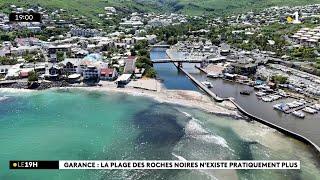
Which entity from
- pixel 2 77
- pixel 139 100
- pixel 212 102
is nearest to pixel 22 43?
pixel 2 77

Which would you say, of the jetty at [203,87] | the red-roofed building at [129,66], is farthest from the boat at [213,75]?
the red-roofed building at [129,66]

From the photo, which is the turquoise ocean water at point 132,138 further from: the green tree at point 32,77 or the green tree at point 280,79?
the green tree at point 280,79

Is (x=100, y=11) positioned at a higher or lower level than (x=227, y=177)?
higher

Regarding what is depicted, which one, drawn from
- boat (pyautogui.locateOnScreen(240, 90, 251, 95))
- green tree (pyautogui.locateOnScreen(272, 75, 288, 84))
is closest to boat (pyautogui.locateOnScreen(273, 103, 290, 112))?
boat (pyautogui.locateOnScreen(240, 90, 251, 95))

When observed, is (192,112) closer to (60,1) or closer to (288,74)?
(288,74)

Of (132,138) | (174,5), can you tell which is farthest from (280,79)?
(174,5)

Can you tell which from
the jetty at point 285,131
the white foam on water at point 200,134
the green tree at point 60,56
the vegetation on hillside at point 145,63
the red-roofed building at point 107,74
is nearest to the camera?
the jetty at point 285,131
